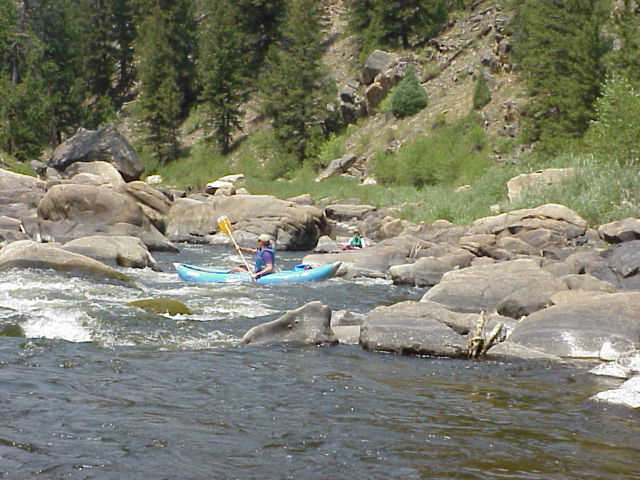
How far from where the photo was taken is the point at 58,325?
25.7 feet

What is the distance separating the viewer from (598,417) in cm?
523

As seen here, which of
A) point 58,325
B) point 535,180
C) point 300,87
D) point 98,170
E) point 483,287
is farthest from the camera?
point 300,87

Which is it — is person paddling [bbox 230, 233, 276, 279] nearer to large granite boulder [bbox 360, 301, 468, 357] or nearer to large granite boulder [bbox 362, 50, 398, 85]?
large granite boulder [bbox 360, 301, 468, 357]

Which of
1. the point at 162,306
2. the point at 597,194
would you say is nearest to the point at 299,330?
A: the point at 162,306

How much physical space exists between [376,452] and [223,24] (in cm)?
3844

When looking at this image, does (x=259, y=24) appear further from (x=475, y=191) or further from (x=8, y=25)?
(x=475, y=191)

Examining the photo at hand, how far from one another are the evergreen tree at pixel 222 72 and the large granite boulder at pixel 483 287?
104ft

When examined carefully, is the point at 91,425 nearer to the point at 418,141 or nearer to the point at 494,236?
the point at 494,236

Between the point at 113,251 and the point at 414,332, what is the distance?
7.53m

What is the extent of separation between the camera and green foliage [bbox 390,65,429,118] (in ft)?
112

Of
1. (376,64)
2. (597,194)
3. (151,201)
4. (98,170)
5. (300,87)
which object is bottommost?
Result: (151,201)

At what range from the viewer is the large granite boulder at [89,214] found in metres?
16.4

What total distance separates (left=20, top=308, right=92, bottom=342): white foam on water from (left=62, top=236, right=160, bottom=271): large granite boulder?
15.6ft

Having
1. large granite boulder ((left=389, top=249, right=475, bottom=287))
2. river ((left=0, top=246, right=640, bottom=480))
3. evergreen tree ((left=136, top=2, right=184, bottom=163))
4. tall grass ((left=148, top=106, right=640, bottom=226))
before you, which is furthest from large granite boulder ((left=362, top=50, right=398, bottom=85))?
river ((left=0, top=246, right=640, bottom=480))
